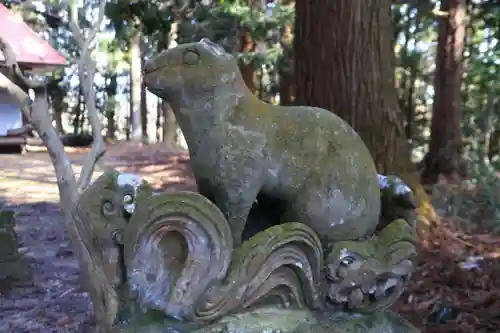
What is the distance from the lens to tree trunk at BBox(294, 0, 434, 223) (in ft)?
11.7

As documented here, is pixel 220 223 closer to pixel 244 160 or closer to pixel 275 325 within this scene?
pixel 244 160

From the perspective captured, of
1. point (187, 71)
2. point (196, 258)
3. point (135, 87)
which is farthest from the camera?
point (135, 87)

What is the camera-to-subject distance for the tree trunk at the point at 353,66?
140 inches

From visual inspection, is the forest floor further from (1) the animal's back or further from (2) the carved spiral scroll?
(2) the carved spiral scroll

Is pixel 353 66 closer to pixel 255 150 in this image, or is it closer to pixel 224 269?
pixel 255 150

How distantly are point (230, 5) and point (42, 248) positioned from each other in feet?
11.7

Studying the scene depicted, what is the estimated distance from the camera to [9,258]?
14.5 ft

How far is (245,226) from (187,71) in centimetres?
50

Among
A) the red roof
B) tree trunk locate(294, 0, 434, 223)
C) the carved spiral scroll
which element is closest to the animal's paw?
the carved spiral scroll

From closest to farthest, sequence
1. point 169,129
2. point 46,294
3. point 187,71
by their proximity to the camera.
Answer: point 187,71
point 46,294
point 169,129

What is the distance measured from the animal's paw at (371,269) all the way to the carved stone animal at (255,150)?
69 millimetres

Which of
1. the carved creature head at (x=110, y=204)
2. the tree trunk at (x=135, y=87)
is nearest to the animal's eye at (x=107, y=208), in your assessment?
the carved creature head at (x=110, y=204)

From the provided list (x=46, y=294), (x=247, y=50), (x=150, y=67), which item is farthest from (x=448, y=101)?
(x=150, y=67)

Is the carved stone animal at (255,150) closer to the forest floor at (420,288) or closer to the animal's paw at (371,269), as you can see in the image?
the animal's paw at (371,269)
